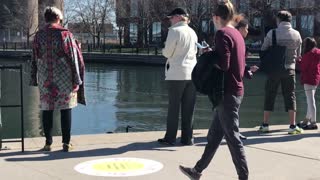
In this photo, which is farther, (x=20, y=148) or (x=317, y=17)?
(x=317, y=17)

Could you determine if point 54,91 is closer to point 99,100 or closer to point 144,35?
point 99,100

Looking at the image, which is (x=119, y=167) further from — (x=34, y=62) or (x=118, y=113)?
(x=118, y=113)

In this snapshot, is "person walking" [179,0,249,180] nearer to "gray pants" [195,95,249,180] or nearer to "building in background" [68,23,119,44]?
"gray pants" [195,95,249,180]

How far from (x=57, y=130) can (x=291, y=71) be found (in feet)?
24.1

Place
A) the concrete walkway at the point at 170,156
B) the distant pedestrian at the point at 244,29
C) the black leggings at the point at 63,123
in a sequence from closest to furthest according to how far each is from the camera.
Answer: the distant pedestrian at the point at 244,29
the concrete walkway at the point at 170,156
the black leggings at the point at 63,123

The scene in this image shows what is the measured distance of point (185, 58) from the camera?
764 cm

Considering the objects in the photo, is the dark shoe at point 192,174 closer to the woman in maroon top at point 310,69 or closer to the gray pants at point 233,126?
the gray pants at point 233,126

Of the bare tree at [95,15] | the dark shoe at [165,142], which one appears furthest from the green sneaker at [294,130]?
the bare tree at [95,15]

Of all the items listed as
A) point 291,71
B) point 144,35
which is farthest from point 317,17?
point 291,71

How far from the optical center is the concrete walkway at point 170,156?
6.16 m

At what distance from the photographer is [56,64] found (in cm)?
700

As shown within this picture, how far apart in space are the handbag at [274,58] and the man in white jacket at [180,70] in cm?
141

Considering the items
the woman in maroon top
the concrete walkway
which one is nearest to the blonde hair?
the concrete walkway

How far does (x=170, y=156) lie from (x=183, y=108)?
3.18ft
